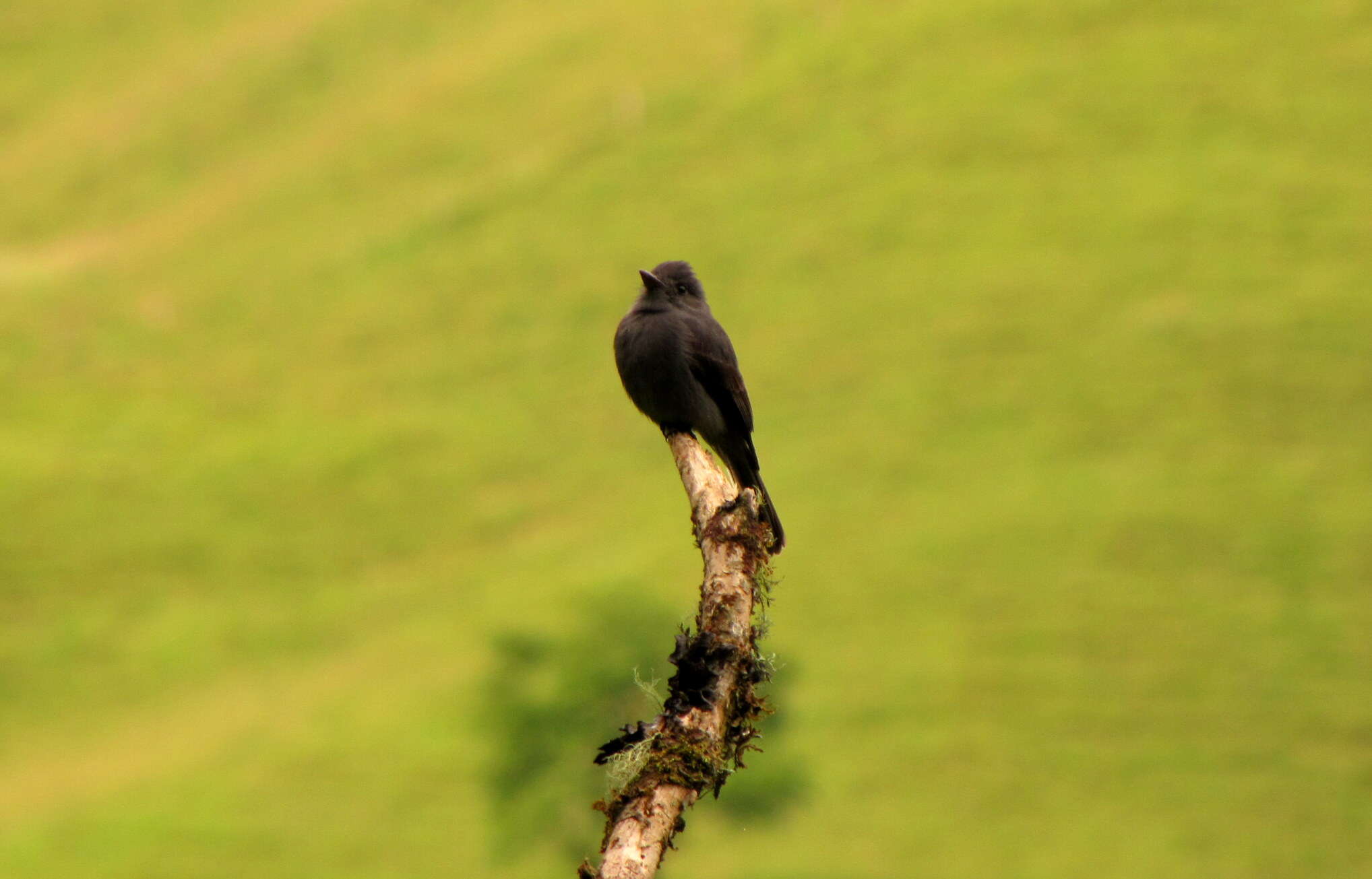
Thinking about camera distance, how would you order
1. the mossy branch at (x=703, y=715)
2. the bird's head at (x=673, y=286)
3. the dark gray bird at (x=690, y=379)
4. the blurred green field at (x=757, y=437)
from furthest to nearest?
the blurred green field at (x=757, y=437), the bird's head at (x=673, y=286), the dark gray bird at (x=690, y=379), the mossy branch at (x=703, y=715)

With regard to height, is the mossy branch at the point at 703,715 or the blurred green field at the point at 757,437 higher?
the blurred green field at the point at 757,437

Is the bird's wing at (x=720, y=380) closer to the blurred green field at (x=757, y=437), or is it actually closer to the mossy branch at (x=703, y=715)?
the mossy branch at (x=703, y=715)

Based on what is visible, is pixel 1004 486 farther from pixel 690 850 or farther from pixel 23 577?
pixel 23 577

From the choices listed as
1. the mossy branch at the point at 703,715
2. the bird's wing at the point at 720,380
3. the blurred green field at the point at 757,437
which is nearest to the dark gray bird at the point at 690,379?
the bird's wing at the point at 720,380

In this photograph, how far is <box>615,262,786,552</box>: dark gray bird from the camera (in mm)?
11109

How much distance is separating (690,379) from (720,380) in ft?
0.73

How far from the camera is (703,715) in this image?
19.1ft

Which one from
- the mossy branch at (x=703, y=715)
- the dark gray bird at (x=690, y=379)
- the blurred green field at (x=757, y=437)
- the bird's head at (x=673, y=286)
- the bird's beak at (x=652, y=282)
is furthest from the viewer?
the blurred green field at (x=757, y=437)

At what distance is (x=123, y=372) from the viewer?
149ft

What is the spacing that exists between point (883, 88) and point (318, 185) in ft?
63.8

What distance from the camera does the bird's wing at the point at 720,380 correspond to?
1116 cm

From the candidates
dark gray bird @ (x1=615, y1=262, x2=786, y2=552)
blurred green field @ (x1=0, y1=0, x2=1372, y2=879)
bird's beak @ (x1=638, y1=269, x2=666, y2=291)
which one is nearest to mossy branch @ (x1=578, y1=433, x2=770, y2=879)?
dark gray bird @ (x1=615, y1=262, x2=786, y2=552)

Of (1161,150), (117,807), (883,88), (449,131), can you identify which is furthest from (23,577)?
(1161,150)

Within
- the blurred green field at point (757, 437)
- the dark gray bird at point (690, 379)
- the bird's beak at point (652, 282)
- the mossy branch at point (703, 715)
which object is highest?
the blurred green field at point (757, 437)
